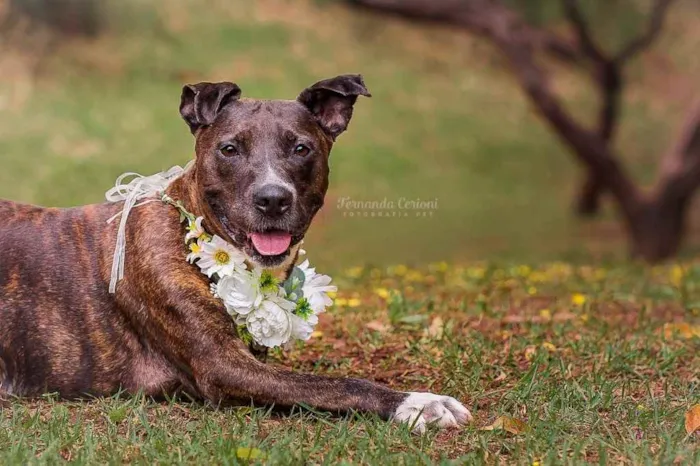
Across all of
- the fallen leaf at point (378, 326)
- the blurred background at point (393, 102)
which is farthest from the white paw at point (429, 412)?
the blurred background at point (393, 102)

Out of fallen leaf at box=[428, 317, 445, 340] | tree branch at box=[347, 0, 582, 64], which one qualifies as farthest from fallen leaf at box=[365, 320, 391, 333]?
tree branch at box=[347, 0, 582, 64]

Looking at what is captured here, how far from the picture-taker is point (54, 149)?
17.0 metres

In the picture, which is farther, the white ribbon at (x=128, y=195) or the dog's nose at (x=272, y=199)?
the white ribbon at (x=128, y=195)

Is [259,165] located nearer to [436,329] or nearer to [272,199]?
[272,199]

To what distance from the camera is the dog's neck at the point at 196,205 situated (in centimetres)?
461

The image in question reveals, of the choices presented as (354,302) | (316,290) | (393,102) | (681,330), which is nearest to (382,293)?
(354,302)

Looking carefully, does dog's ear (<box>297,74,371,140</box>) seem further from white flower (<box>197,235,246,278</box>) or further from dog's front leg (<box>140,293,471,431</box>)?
dog's front leg (<box>140,293,471,431</box>)

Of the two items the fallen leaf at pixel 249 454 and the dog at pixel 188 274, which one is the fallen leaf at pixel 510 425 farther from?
the fallen leaf at pixel 249 454

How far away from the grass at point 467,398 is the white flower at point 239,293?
45 centimetres

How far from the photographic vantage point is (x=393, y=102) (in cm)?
1981

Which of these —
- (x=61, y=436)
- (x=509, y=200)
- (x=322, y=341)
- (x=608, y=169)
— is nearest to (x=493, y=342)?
(x=322, y=341)

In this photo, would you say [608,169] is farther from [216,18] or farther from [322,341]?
[216,18]

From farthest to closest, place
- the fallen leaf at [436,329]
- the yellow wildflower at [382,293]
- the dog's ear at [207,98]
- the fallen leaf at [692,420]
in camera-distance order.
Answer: the yellow wildflower at [382,293], the fallen leaf at [436,329], the dog's ear at [207,98], the fallen leaf at [692,420]

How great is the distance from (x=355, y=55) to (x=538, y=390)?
16.8 m
